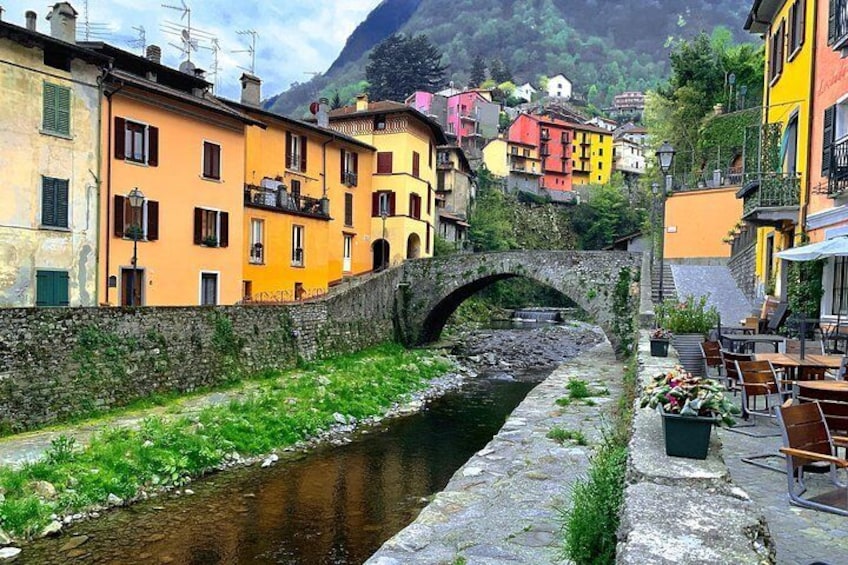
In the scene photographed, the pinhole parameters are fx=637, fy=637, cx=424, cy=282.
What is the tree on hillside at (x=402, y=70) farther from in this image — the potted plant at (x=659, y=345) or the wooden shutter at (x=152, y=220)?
the potted plant at (x=659, y=345)

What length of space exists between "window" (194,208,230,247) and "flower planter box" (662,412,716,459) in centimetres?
1959

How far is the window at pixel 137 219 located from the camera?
62.4ft

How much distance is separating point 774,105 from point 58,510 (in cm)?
1870

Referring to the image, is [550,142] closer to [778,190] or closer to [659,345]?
[778,190]

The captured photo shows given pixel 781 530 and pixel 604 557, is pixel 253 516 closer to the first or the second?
pixel 604 557

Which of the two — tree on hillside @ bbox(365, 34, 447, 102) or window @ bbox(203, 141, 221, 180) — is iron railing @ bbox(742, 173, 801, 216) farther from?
tree on hillside @ bbox(365, 34, 447, 102)

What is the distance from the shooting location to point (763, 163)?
16.6 metres

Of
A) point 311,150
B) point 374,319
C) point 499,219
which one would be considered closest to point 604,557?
point 374,319

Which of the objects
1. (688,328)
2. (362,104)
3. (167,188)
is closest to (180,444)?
(688,328)

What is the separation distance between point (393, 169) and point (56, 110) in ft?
57.3

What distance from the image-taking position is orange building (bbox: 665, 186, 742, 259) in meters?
27.4

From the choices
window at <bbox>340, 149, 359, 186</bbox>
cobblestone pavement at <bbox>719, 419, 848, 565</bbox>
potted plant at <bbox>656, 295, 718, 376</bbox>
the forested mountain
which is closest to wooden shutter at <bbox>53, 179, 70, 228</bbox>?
window at <bbox>340, 149, 359, 186</bbox>

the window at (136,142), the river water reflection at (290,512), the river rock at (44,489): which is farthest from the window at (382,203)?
the river rock at (44,489)

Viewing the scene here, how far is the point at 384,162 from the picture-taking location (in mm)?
32906
